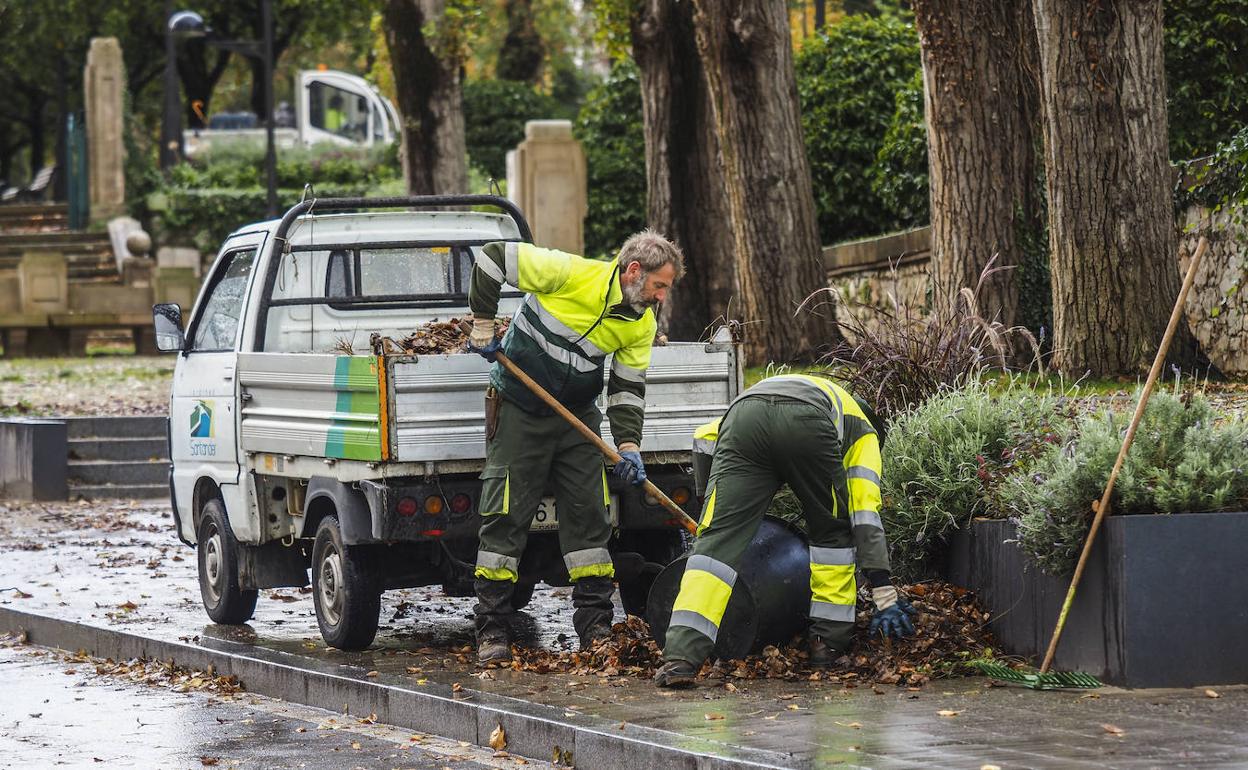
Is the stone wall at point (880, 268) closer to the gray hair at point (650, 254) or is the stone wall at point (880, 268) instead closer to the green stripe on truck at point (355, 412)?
the gray hair at point (650, 254)

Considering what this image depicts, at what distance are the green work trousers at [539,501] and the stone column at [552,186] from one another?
1411 cm

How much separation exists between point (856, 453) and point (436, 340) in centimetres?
233

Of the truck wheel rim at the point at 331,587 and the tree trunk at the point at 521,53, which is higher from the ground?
the tree trunk at the point at 521,53

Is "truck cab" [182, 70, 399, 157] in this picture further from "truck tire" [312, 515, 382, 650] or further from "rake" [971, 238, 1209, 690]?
"rake" [971, 238, 1209, 690]

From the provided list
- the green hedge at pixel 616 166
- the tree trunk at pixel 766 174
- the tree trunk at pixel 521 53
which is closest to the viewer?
the tree trunk at pixel 766 174

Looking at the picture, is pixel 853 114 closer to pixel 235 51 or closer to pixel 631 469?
pixel 631 469

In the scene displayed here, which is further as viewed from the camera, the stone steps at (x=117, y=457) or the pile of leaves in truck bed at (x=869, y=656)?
the stone steps at (x=117, y=457)

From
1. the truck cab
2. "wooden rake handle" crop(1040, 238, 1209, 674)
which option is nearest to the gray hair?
"wooden rake handle" crop(1040, 238, 1209, 674)

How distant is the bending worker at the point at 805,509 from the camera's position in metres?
7.48

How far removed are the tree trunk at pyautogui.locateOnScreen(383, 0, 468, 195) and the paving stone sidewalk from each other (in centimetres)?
1178

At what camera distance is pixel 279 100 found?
64.2 m

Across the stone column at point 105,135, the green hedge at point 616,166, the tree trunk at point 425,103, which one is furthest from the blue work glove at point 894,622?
the stone column at point 105,135

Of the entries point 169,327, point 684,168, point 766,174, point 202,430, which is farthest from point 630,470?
point 684,168

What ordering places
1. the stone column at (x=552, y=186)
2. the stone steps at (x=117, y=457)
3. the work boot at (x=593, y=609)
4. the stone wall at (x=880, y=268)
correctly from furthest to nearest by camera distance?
the stone column at (x=552, y=186)
the stone steps at (x=117, y=457)
the stone wall at (x=880, y=268)
the work boot at (x=593, y=609)
